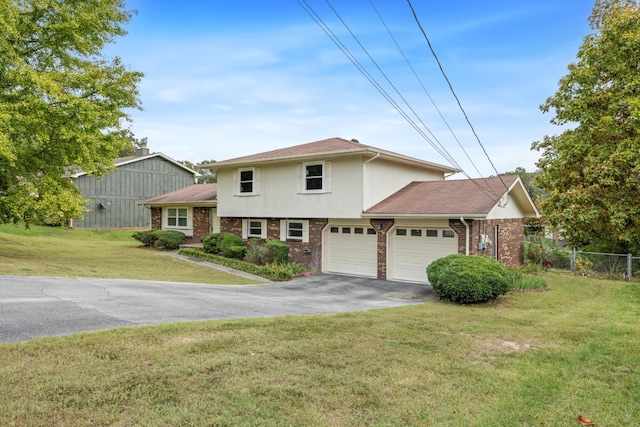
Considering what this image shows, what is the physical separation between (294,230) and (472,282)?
30.1ft

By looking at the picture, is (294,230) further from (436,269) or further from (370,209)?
(436,269)

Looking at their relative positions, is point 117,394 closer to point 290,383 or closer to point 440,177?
point 290,383

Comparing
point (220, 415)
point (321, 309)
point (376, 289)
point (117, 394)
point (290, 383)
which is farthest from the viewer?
point (376, 289)

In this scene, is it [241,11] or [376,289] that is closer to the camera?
[241,11]

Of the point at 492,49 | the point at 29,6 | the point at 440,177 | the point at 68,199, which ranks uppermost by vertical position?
the point at 29,6

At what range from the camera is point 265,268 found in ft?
53.3

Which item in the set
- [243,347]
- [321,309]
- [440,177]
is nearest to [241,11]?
[321,309]

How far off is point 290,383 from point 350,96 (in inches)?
594

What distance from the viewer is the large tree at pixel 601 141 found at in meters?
16.4

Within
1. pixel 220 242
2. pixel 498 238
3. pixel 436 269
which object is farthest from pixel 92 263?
pixel 498 238

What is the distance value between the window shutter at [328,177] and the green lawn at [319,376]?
972cm

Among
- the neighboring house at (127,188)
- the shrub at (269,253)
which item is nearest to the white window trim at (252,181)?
the shrub at (269,253)

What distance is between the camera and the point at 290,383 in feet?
14.1

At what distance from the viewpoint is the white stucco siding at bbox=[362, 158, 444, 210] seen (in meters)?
16.0
